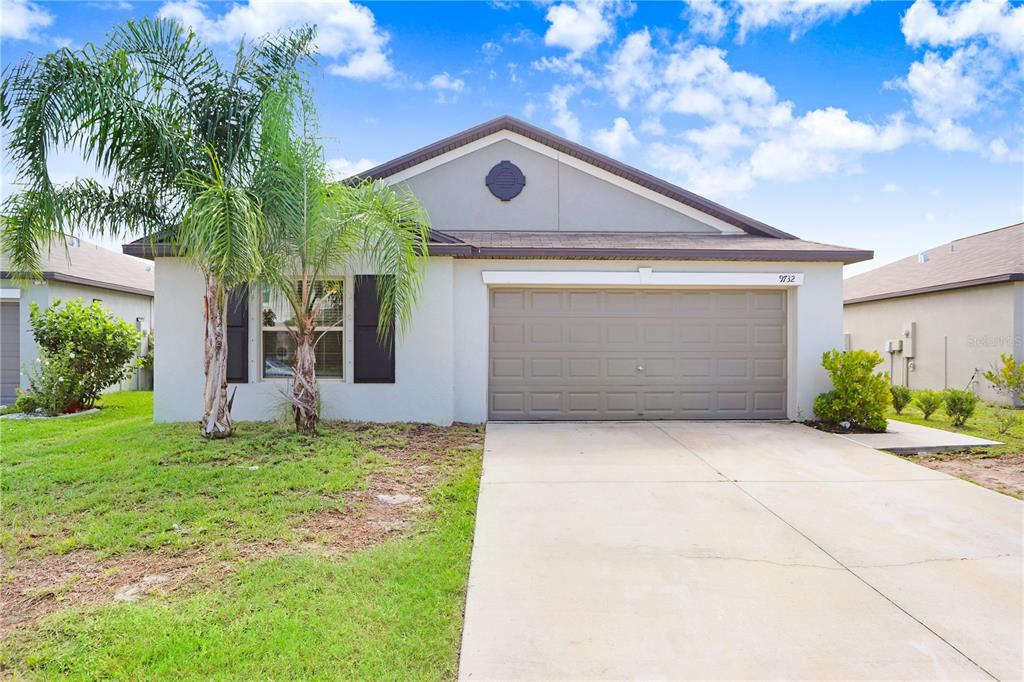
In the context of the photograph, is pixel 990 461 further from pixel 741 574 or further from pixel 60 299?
pixel 60 299

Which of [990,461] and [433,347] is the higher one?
[433,347]

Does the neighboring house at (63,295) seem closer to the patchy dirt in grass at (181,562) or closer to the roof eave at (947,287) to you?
the patchy dirt in grass at (181,562)

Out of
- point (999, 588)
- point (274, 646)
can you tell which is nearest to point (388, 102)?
point (274, 646)

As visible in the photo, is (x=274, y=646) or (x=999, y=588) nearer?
(x=274, y=646)

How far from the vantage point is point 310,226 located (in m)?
6.39

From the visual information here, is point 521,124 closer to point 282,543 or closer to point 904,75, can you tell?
point 904,75

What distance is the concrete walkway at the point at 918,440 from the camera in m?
6.86

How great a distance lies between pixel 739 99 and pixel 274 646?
1165 centimetres

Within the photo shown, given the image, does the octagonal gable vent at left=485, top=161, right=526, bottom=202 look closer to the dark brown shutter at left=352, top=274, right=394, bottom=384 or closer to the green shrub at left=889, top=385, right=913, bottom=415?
the dark brown shutter at left=352, top=274, right=394, bottom=384

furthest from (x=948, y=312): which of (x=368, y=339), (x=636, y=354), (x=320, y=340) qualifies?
(x=320, y=340)

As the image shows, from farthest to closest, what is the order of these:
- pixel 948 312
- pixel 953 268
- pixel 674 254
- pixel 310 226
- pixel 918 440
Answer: pixel 953 268, pixel 948 312, pixel 674 254, pixel 918 440, pixel 310 226

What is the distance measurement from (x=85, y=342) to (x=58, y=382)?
85 cm

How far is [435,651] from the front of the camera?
2.50 metres

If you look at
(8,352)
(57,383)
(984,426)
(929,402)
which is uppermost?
(8,352)
